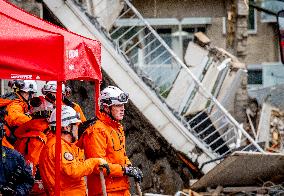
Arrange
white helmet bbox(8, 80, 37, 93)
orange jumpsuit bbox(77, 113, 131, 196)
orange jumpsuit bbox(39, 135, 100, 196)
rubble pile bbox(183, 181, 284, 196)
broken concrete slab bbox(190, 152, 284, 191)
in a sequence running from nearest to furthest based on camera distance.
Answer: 1. orange jumpsuit bbox(39, 135, 100, 196)
2. orange jumpsuit bbox(77, 113, 131, 196)
3. white helmet bbox(8, 80, 37, 93)
4. broken concrete slab bbox(190, 152, 284, 191)
5. rubble pile bbox(183, 181, 284, 196)

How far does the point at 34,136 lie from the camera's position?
816cm

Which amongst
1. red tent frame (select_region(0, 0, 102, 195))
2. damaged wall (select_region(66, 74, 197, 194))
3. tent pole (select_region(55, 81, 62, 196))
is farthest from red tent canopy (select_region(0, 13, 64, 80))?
damaged wall (select_region(66, 74, 197, 194))

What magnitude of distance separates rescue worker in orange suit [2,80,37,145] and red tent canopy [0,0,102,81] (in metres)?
1.01

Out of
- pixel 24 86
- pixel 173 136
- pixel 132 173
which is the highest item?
pixel 24 86

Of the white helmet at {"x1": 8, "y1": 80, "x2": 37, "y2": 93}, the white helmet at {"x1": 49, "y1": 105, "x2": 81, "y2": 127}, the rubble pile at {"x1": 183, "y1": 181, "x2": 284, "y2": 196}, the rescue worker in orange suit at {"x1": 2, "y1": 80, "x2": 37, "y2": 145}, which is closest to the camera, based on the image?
the white helmet at {"x1": 49, "y1": 105, "x2": 81, "y2": 127}

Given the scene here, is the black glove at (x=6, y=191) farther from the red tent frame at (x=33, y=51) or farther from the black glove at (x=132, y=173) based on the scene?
the black glove at (x=132, y=173)

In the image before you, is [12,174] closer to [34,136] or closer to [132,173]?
[34,136]

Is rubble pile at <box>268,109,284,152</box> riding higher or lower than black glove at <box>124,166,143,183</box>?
higher

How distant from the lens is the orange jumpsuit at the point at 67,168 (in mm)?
7238

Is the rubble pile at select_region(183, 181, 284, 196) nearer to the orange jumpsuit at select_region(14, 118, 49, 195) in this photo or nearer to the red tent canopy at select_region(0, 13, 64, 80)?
the orange jumpsuit at select_region(14, 118, 49, 195)

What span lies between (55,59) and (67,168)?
1159 millimetres

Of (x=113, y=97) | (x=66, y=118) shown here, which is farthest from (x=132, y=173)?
(x=66, y=118)

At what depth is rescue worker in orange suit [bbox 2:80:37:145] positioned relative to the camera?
855 cm

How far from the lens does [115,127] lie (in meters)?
8.19
